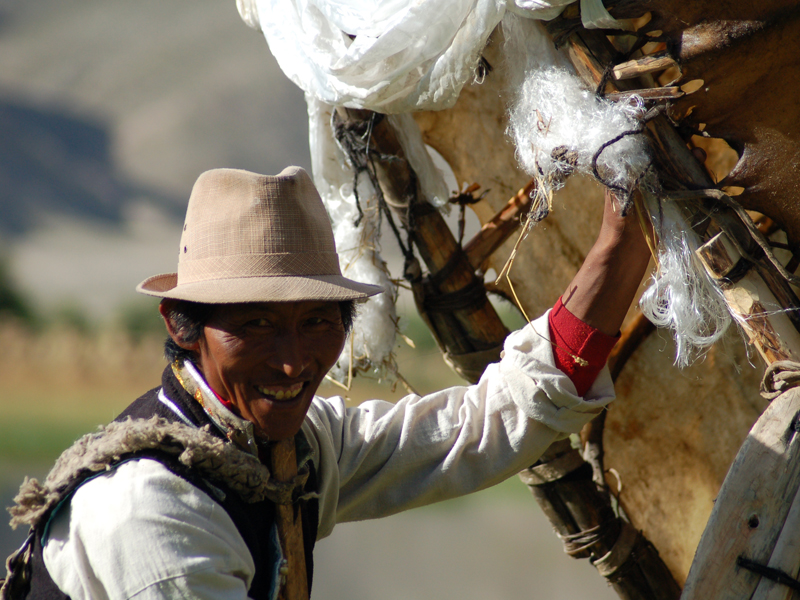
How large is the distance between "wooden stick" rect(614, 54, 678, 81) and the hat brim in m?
0.54

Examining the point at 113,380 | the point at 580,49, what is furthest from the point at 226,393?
the point at 113,380

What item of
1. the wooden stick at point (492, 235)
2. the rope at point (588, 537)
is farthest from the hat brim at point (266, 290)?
the rope at point (588, 537)

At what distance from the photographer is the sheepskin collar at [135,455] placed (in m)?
0.95

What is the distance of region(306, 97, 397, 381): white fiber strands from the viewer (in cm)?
157

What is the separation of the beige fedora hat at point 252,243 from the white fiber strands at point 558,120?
14.9 inches

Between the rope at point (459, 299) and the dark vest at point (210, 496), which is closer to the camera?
the dark vest at point (210, 496)

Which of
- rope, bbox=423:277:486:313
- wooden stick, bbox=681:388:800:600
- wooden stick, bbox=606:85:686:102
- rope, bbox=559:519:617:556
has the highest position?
wooden stick, bbox=606:85:686:102

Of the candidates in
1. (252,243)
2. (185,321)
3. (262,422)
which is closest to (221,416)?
(262,422)

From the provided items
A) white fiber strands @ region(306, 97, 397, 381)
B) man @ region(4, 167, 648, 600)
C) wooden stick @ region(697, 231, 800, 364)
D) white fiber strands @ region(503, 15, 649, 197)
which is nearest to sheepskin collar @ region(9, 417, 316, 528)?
man @ region(4, 167, 648, 600)

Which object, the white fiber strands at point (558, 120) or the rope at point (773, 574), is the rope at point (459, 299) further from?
the rope at point (773, 574)

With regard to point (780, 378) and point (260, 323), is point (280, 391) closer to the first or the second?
point (260, 323)

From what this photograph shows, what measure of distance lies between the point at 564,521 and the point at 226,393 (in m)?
1.02

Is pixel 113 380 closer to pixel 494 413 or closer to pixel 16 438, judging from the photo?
pixel 16 438

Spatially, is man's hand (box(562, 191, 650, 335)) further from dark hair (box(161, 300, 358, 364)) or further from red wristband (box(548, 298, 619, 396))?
dark hair (box(161, 300, 358, 364))
